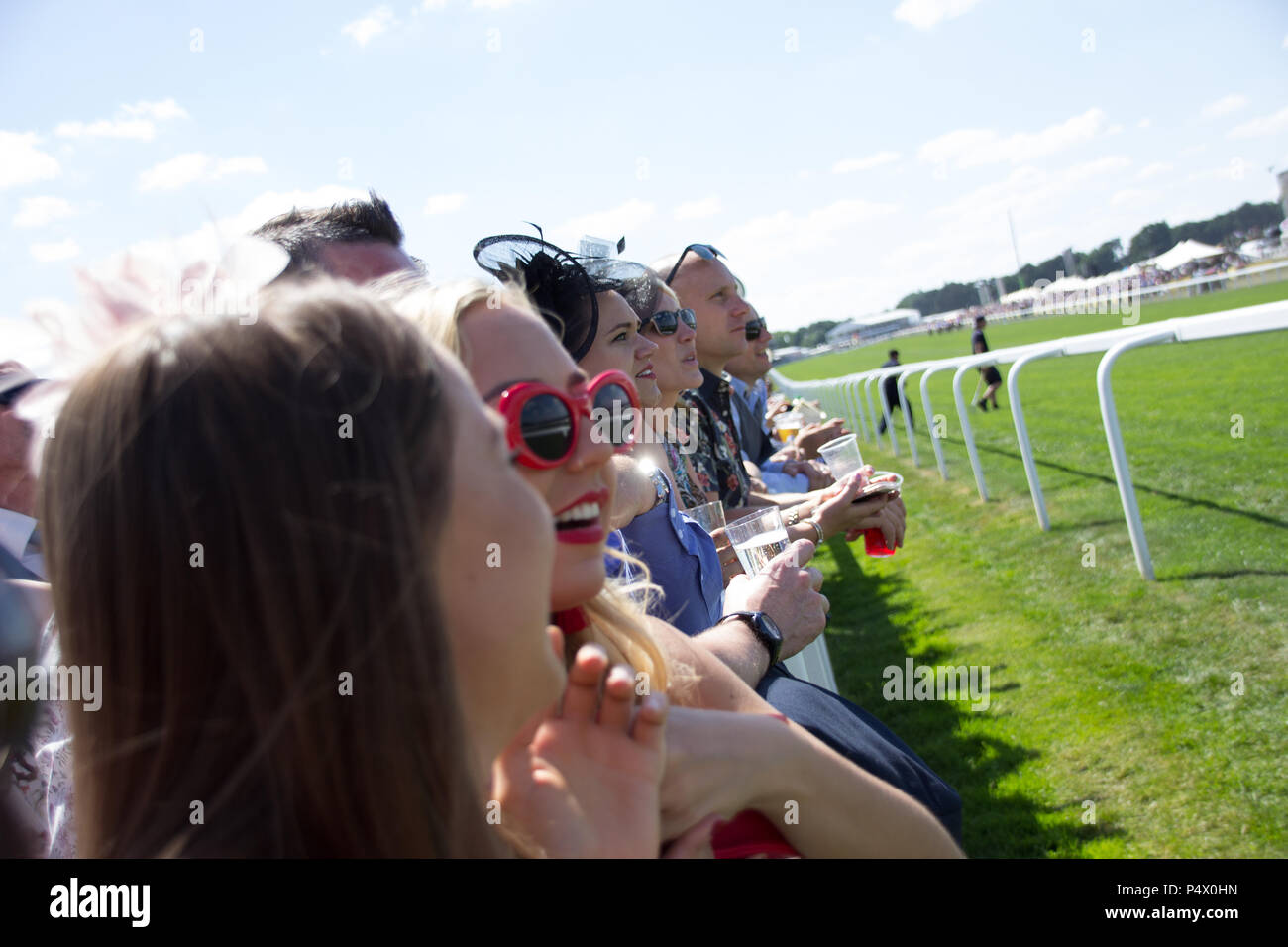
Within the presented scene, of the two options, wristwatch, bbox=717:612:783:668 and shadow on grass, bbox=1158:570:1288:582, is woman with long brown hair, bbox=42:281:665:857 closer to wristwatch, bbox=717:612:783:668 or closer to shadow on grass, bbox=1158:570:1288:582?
wristwatch, bbox=717:612:783:668

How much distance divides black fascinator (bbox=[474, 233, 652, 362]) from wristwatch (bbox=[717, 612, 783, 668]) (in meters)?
1.14

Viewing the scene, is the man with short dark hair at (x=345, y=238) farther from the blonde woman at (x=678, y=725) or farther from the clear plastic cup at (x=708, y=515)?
Result: the blonde woman at (x=678, y=725)

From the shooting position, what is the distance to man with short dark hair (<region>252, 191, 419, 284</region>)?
2848 mm

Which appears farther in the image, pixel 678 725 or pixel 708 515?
pixel 708 515

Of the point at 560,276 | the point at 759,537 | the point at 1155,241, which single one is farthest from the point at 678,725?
the point at 1155,241

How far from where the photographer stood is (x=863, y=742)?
193cm

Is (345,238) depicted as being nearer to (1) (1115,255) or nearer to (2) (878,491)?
(2) (878,491)

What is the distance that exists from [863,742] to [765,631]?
386 millimetres

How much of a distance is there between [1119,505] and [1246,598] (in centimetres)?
302

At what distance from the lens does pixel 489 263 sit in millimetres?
3080

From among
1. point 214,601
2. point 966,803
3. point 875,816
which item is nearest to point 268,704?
point 214,601

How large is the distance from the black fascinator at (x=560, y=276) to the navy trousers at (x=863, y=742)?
1419mm

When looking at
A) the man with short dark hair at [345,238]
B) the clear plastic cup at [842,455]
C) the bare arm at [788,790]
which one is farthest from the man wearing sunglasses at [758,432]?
the bare arm at [788,790]
